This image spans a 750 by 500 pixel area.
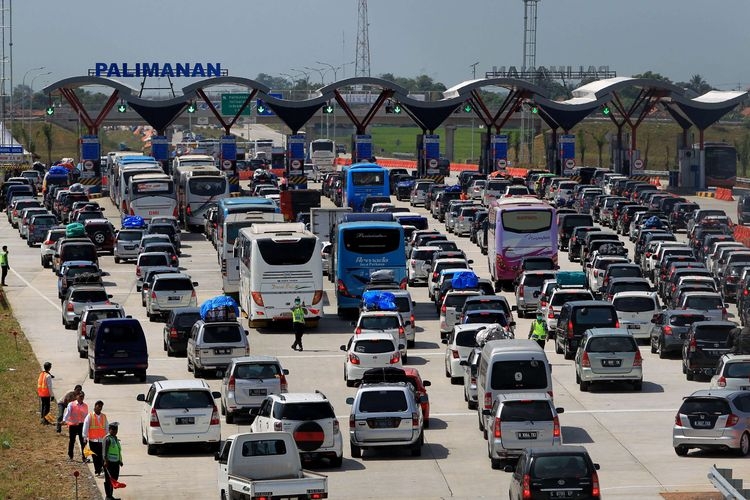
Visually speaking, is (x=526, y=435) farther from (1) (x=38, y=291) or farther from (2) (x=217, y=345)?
(1) (x=38, y=291)

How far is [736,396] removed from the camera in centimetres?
3194

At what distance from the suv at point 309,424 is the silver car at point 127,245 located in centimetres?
4202

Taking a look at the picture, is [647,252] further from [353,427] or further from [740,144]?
[740,144]

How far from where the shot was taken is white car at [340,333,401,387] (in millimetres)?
40969

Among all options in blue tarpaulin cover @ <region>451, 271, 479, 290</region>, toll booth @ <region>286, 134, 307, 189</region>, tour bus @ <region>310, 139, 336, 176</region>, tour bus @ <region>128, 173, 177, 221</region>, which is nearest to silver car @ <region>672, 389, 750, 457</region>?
blue tarpaulin cover @ <region>451, 271, 479, 290</region>

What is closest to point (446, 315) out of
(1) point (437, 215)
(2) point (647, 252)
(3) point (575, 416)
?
(3) point (575, 416)

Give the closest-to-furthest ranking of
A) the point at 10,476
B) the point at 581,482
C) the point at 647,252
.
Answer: the point at 581,482 < the point at 10,476 < the point at 647,252

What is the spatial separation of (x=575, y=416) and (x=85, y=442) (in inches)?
428

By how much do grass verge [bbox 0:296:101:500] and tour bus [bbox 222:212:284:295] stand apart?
559 inches

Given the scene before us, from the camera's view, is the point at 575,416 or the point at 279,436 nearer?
the point at 279,436

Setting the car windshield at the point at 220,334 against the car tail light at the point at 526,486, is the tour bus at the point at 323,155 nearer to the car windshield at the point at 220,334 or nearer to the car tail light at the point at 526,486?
the car windshield at the point at 220,334

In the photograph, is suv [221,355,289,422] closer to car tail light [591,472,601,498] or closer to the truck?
car tail light [591,472,601,498]

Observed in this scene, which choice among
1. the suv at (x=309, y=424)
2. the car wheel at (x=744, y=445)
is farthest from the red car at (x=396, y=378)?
the car wheel at (x=744, y=445)

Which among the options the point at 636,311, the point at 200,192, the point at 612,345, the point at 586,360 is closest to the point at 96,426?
the point at 586,360
